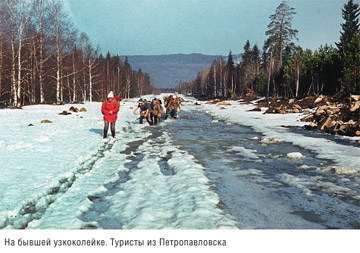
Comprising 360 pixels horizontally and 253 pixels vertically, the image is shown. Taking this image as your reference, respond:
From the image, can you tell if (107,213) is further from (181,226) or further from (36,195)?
(36,195)

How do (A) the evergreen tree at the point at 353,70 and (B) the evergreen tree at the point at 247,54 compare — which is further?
(B) the evergreen tree at the point at 247,54

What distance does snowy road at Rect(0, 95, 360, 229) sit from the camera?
3.29m

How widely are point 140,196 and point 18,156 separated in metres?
4.53

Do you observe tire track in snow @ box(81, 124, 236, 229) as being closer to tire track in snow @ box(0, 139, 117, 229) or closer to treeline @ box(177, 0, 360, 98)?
tire track in snow @ box(0, 139, 117, 229)

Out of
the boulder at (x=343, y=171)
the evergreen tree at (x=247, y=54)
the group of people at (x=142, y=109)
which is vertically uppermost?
the evergreen tree at (x=247, y=54)

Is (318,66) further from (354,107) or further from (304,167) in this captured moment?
(304,167)

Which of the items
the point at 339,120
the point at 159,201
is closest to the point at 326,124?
the point at 339,120

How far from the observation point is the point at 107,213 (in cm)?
354

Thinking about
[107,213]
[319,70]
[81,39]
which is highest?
[81,39]

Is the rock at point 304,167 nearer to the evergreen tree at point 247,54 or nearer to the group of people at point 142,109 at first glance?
the group of people at point 142,109

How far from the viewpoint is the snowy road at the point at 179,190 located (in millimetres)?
3295

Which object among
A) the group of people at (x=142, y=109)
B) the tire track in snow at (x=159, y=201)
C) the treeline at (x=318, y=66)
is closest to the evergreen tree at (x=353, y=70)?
the treeline at (x=318, y=66)

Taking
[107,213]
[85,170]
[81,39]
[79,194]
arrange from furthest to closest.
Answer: [81,39], [85,170], [79,194], [107,213]
